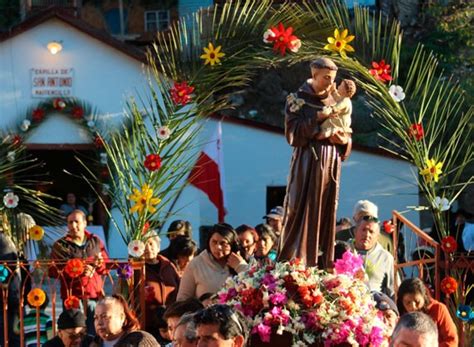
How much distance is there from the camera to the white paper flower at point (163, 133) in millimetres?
12609

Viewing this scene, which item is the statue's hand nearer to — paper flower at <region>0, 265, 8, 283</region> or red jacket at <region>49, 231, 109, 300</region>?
red jacket at <region>49, 231, 109, 300</region>

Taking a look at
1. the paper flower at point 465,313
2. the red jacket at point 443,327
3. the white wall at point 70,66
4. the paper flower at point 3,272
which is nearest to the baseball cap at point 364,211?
the paper flower at point 465,313

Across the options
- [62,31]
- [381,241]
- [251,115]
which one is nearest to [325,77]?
[381,241]

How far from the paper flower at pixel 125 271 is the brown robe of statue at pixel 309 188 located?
6.94ft

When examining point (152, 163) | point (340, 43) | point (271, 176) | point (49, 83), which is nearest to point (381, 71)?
point (340, 43)

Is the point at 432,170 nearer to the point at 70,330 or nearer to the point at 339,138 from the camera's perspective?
the point at 339,138

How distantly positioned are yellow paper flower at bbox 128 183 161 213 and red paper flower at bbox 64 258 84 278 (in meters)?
0.69

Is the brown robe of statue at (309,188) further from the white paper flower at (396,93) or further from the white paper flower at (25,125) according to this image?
the white paper flower at (25,125)

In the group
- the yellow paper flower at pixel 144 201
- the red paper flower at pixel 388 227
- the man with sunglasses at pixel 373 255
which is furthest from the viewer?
the red paper flower at pixel 388 227

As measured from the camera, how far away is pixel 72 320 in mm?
11047

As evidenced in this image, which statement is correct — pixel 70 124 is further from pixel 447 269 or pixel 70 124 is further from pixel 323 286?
pixel 323 286

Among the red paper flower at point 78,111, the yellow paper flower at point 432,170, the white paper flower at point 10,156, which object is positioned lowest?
the yellow paper flower at point 432,170

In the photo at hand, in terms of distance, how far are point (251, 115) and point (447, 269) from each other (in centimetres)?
1375

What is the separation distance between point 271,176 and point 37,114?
3.84 m
